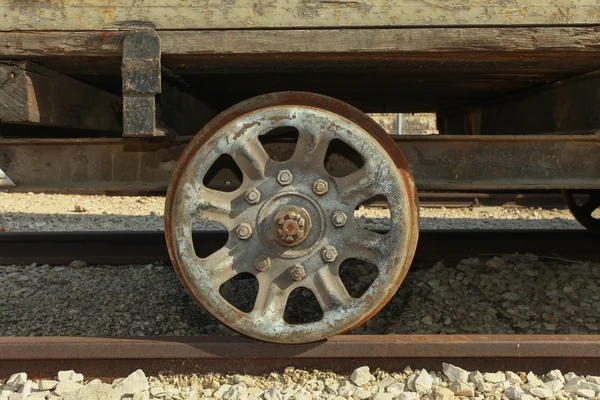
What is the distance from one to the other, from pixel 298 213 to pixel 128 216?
213 inches

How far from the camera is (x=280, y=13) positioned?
7.27ft

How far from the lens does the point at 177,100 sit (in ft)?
10.2

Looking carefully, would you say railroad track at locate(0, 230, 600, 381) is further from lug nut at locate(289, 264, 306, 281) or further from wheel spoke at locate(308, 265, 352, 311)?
lug nut at locate(289, 264, 306, 281)

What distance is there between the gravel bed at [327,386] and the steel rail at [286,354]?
4 cm

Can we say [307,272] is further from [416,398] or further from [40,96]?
[40,96]

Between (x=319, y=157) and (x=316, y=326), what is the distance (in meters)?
0.70

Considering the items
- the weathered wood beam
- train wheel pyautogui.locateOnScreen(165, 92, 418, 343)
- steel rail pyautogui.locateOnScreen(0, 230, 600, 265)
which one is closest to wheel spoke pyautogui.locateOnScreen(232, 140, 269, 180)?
train wheel pyautogui.locateOnScreen(165, 92, 418, 343)

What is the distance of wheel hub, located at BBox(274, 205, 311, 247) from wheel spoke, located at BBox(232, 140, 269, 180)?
19cm

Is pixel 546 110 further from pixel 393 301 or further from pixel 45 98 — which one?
pixel 45 98

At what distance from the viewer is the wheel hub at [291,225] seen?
2270mm

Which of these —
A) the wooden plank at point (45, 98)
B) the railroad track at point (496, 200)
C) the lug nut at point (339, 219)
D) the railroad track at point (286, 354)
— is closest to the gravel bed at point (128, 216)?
the railroad track at point (496, 200)

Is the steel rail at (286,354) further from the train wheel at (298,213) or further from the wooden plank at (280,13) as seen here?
the wooden plank at (280,13)

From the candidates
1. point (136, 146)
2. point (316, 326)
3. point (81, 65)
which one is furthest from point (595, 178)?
point (81, 65)

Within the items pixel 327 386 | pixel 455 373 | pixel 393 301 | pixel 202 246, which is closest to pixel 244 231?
pixel 327 386
